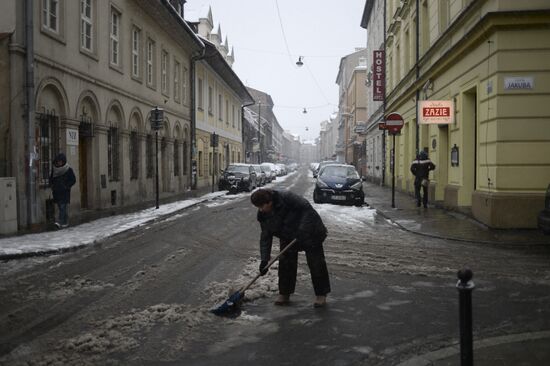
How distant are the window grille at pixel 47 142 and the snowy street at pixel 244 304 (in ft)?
11.8

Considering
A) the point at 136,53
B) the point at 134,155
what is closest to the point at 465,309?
the point at 134,155

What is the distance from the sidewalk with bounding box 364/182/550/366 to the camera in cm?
417

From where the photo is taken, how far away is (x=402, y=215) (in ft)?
50.5

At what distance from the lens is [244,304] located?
597cm

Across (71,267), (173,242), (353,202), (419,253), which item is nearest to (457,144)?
(353,202)

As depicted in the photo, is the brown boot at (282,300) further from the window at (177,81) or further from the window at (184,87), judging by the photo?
the window at (184,87)

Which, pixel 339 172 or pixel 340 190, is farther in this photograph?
pixel 339 172

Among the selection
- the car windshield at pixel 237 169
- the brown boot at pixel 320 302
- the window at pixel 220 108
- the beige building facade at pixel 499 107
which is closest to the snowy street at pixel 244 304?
the brown boot at pixel 320 302

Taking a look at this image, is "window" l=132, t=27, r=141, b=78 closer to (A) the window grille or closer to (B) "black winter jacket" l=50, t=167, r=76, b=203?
(A) the window grille

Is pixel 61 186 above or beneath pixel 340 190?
above

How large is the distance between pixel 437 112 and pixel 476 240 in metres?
6.18

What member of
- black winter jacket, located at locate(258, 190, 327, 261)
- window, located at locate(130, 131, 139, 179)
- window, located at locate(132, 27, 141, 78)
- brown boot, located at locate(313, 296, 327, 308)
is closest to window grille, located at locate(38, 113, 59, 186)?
window, located at locate(130, 131, 139, 179)

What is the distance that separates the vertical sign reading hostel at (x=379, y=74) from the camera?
3164cm

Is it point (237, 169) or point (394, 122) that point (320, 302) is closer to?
point (394, 122)
